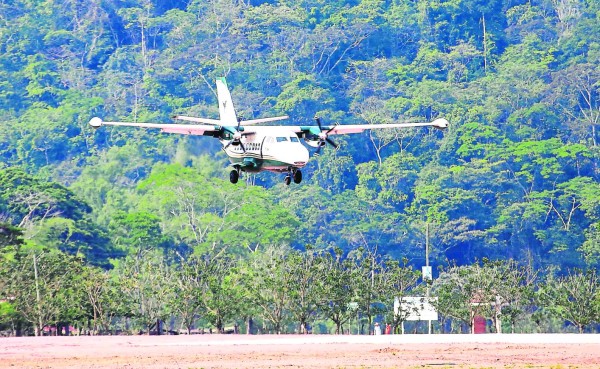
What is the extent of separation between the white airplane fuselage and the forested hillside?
42.3 metres

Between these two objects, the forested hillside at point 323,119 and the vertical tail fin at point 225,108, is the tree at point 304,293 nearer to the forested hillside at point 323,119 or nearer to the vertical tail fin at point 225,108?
the vertical tail fin at point 225,108

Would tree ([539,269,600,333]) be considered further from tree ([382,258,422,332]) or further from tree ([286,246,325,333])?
tree ([286,246,325,333])

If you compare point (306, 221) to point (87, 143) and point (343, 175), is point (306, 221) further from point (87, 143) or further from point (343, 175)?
point (87, 143)

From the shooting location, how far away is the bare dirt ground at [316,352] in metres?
46.5

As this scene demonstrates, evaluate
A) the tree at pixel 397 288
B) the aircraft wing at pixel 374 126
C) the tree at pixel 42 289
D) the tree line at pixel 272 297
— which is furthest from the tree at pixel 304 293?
the aircraft wing at pixel 374 126

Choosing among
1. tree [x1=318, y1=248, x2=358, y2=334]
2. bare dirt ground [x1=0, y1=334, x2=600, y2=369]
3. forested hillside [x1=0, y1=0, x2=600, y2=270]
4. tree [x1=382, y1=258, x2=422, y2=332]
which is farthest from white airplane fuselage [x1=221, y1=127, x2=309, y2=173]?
forested hillside [x1=0, y1=0, x2=600, y2=270]

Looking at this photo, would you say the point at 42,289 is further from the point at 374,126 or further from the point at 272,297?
the point at 374,126

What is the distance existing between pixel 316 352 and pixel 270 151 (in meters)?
7.20

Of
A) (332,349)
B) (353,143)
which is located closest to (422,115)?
(353,143)

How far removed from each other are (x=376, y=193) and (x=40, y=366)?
3002 inches

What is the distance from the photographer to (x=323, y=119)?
127625 mm

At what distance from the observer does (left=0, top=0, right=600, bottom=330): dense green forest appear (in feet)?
352

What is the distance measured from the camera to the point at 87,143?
443ft

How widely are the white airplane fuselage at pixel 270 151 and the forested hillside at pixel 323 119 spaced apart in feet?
139
